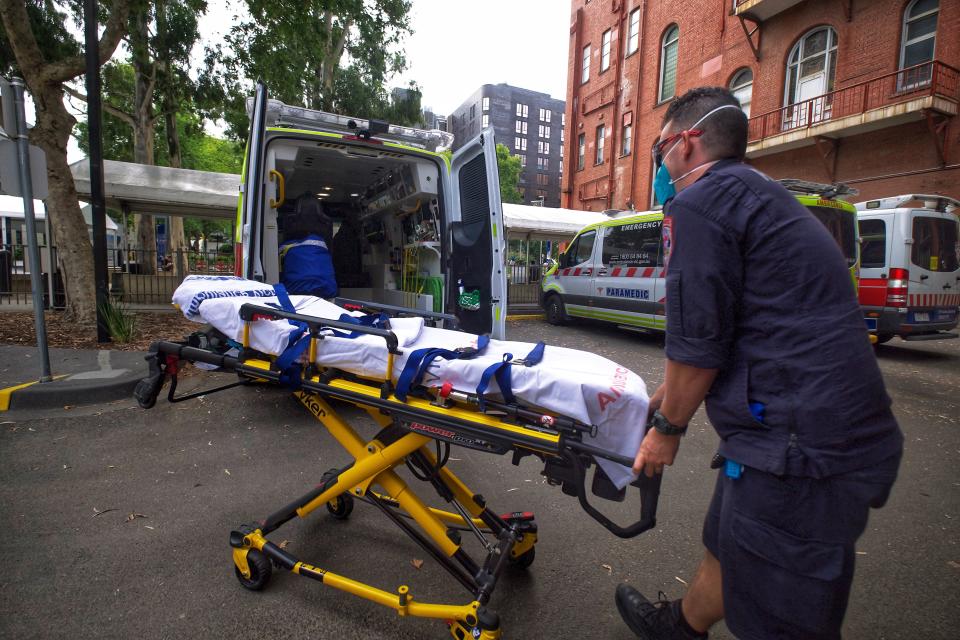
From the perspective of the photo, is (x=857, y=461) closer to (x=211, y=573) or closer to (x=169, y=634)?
(x=169, y=634)

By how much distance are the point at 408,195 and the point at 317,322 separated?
3.58 meters

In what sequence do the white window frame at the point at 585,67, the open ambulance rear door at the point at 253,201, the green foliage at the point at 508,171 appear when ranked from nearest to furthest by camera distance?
the open ambulance rear door at the point at 253,201, the white window frame at the point at 585,67, the green foliage at the point at 508,171

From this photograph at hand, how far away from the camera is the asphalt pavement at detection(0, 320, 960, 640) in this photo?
207 cm

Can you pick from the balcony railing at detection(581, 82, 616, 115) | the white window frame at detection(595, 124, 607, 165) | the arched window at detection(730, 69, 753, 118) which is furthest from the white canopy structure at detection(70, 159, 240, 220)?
the balcony railing at detection(581, 82, 616, 115)

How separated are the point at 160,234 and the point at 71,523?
110 feet

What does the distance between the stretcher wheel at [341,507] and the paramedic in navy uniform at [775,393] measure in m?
1.95

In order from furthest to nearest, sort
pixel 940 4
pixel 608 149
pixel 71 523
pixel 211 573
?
pixel 608 149 < pixel 940 4 < pixel 71 523 < pixel 211 573

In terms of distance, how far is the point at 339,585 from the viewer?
2020mm

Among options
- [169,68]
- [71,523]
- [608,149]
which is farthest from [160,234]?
[71,523]

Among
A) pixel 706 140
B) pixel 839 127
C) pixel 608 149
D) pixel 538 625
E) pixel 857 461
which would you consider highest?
pixel 608 149

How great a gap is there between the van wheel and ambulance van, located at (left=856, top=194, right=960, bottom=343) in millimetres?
5098

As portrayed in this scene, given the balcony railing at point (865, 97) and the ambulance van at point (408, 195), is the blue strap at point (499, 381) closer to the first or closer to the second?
the ambulance van at point (408, 195)

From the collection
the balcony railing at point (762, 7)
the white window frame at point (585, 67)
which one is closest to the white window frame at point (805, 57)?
the balcony railing at point (762, 7)

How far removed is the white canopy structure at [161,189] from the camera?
374 inches
